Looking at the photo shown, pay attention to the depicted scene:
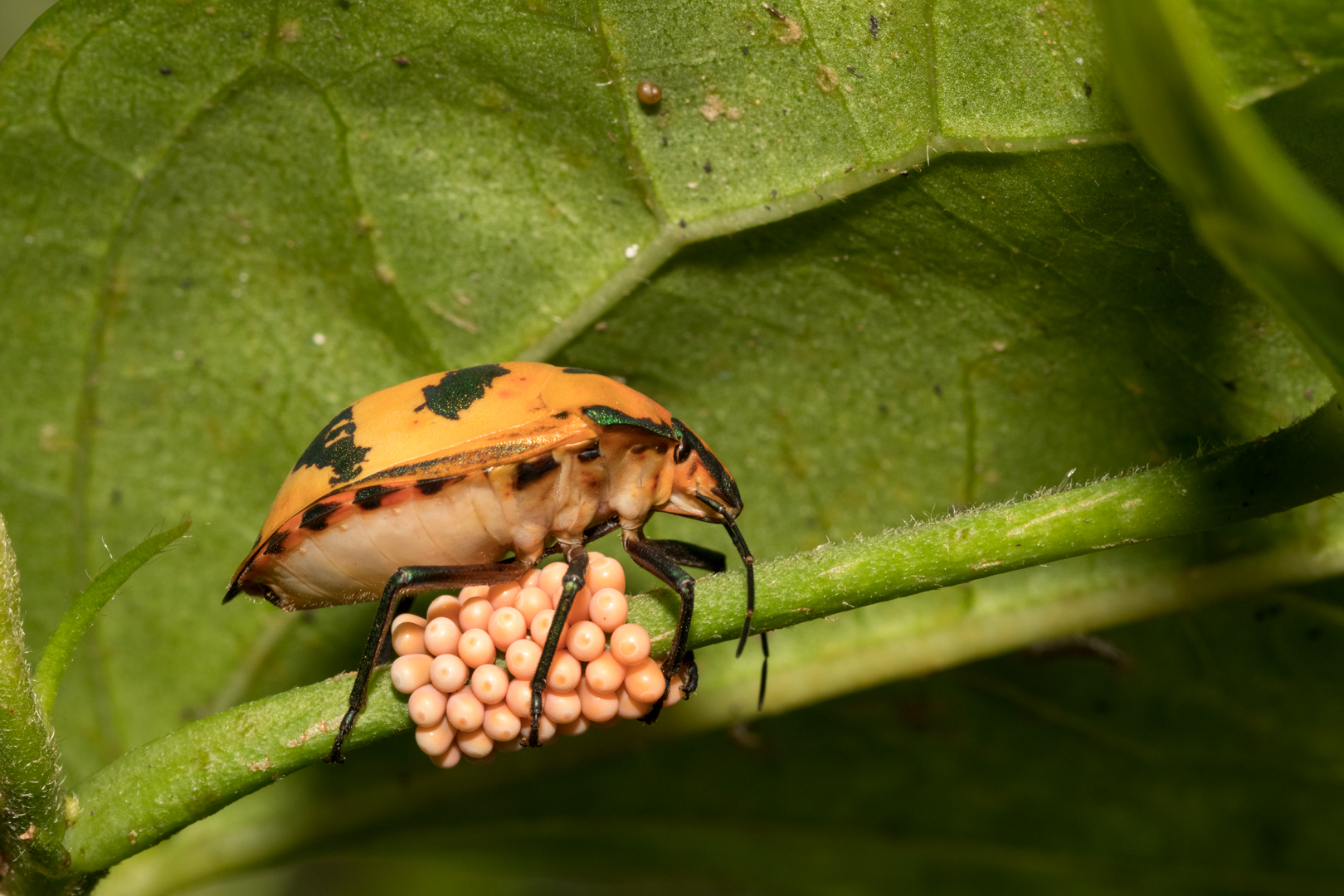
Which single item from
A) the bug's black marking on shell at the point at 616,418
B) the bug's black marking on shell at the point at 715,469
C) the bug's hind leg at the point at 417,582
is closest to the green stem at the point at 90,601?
the bug's hind leg at the point at 417,582

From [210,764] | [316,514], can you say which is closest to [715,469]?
[316,514]

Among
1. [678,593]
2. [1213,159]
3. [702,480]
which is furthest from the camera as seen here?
[702,480]

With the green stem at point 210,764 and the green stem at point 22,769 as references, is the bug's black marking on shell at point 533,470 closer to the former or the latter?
the green stem at point 210,764

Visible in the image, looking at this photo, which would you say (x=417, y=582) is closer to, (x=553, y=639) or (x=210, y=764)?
(x=553, y=639)

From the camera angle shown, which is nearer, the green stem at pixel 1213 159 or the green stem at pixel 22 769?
the green stem at pixel 1213 159

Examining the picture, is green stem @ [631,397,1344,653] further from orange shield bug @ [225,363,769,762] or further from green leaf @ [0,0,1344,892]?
green leaf @ [0,0,1344,892]
